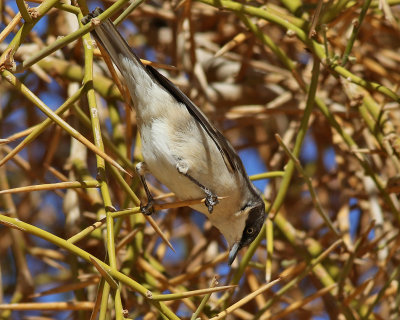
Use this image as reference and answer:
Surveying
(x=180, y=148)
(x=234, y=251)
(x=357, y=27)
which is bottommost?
(x=234, y=251)

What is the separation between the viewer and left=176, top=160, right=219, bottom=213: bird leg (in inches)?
85.0

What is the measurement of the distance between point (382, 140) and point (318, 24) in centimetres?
41

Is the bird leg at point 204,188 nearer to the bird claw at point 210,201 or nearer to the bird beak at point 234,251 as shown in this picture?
the bird claw at point 210,201

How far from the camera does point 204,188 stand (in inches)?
87.7

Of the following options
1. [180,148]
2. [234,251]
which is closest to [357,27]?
[180,148]

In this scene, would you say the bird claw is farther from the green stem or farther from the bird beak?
the green stem

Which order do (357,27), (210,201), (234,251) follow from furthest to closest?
(234,251), (210,201), (357,27)

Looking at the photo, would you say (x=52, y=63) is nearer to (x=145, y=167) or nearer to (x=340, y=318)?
(x=145, y=167)

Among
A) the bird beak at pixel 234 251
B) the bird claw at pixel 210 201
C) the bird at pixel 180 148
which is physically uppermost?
the bird at pixel 180 148

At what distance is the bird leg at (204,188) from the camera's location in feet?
7.09

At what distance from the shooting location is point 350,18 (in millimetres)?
2414

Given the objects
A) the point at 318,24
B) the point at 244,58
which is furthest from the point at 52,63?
the point at 318,24

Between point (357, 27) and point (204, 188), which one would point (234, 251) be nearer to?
point (204, 188)

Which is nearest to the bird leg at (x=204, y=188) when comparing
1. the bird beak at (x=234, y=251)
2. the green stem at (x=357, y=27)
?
the bird beak at (x=234, y=251)
